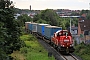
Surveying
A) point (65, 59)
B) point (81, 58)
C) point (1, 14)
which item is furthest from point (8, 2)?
point (81, 58)

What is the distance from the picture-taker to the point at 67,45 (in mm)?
26094

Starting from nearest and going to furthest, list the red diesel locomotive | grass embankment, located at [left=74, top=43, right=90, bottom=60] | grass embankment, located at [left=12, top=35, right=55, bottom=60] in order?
grass embankment, located at [left=12, top=35, right=55, bottom=60]
grass embankment, located at [left=74, top=43, right=90, bottom=60]
the red diesel locomotive

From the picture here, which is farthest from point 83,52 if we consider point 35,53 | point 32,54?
point 32,54

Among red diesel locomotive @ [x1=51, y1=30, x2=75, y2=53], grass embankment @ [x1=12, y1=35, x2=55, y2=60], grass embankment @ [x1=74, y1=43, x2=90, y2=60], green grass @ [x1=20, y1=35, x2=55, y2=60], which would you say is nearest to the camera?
grass embankment @ [x1=12, y1=35, x2=55, y2=60]

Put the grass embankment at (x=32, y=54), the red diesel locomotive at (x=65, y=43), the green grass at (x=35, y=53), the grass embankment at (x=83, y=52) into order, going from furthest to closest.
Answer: the red diesel locomotive at (x=65, y=43)
the grass embankment at (x=83, y=52)
the green grass at (x=35, y=53)
the grass embankment at (x=32, y=54)

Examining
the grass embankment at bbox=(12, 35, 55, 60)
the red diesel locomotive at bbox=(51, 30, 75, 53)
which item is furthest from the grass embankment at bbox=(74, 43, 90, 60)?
the grass embankment at bbox=(12, 35, 55, 60)

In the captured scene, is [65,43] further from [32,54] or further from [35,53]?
[32,54]

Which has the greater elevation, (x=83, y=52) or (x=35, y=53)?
(x=35, y=53)

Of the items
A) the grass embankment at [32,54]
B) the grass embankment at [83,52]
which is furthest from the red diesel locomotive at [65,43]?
the grass embankment at [32,54]

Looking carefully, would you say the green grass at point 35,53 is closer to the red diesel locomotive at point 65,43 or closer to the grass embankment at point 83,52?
the red diesel locomotive at point 65,43

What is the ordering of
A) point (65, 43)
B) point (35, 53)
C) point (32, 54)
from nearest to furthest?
point (32, 54), point (35, 53), point (65, 43)

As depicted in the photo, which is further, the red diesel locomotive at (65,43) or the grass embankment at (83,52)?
the red diesel locomotive at (65,43)

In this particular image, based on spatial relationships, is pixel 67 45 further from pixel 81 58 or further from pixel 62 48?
pixel 81 58

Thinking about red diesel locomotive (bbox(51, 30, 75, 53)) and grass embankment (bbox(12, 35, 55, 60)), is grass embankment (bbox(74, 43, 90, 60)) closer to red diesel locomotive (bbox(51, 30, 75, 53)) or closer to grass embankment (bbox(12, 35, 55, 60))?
red diesel locomotive (bbox(51, 30, 75, 53))
